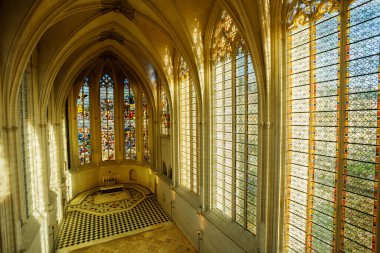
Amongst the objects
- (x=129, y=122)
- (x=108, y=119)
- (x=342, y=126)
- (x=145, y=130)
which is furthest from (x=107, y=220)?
(x=342, y=126)

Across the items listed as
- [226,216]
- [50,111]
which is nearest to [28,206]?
[50,111]

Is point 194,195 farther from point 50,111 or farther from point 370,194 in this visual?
point 50,111

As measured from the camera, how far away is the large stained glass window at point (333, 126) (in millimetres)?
4918

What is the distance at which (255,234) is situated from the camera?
335 inches

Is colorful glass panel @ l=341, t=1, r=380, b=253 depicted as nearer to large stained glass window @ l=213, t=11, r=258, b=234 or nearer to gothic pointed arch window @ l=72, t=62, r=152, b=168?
large stained glass window @ l=213, t=11, r=258, b=234

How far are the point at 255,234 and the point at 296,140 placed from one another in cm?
408

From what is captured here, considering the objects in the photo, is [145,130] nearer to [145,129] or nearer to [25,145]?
[145,129]

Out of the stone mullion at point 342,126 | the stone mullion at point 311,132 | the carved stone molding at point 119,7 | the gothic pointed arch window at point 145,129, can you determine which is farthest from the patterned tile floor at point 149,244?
the carved stone molding at point 119,7

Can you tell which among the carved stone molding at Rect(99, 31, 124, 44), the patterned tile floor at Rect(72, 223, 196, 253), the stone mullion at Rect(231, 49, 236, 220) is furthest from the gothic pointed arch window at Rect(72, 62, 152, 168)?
the stone mullion at Rect(231, 49, 236, 220)

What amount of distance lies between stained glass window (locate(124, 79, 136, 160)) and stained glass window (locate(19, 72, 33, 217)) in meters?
12.3

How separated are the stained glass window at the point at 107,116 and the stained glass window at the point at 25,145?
1171cm

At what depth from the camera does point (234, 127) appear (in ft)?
31.0

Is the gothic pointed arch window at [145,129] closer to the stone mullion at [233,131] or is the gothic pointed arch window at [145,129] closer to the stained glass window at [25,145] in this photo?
the stained glass window at [25,145]

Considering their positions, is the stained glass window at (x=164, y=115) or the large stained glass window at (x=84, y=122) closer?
the stained glass window at (x=164, y=115)
